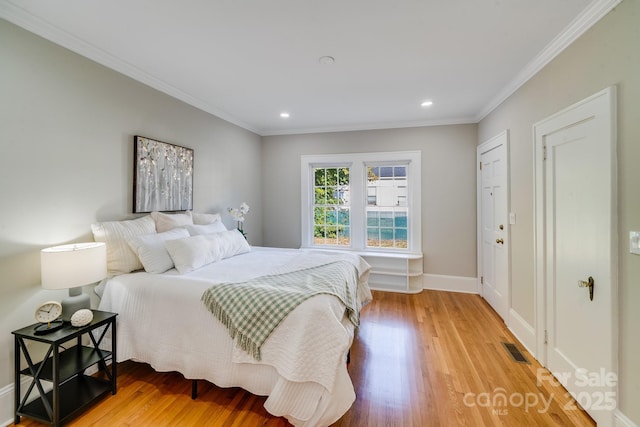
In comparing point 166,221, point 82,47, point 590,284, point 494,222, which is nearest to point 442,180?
point 494,222

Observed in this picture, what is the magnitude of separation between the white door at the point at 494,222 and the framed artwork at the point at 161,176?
3.67 metres

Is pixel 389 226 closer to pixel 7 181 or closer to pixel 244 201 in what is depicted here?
pixel 244 201

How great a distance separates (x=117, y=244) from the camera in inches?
87.6

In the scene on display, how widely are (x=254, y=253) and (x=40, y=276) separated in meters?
1.73

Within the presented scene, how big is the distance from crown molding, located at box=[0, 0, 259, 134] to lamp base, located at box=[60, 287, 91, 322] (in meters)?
1.83

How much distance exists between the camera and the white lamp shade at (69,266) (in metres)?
1.74

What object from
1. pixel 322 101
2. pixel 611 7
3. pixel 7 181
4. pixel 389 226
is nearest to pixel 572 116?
pixel 611 7

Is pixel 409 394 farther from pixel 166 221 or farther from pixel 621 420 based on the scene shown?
pixel 166 221

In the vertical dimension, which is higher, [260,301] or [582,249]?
[582,249]

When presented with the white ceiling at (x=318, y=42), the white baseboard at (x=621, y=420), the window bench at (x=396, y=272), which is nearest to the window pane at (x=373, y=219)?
the window bench at (x=396, y=272)

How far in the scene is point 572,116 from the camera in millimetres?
1926

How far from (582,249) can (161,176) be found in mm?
3666

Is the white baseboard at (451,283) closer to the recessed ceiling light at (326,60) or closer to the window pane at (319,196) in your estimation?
the window pane at (319,196)

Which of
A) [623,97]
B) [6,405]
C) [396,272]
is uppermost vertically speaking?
[623,97]
